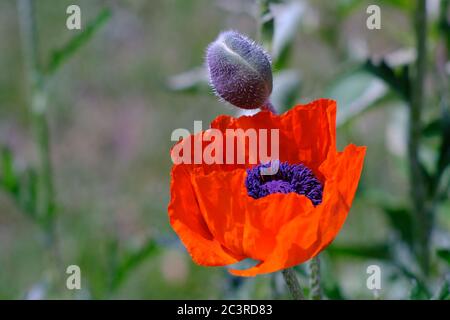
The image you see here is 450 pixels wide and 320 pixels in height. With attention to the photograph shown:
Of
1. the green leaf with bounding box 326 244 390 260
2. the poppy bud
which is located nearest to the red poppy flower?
the poppy bud

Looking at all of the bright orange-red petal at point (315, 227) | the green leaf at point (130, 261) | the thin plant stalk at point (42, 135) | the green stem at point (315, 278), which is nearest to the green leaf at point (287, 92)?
the green leaf at point (130, 261)

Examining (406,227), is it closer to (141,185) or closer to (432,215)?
(432,215)

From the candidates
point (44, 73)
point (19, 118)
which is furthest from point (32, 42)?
point (19, 118)

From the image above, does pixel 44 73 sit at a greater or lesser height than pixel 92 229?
greater

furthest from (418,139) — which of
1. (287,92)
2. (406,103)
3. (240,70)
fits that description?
(240,70)

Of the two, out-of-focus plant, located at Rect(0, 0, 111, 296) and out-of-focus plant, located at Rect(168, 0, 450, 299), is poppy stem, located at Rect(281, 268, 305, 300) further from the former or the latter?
out-of-focus plant, located at Rect(0, 0, 111, 296)

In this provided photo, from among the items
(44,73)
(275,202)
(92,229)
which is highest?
(44,73)
